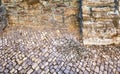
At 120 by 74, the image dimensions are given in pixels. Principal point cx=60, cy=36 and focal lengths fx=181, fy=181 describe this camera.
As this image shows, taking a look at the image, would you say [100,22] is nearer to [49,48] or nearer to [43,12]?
[49,48]

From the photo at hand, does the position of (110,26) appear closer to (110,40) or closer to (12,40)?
(110,40)

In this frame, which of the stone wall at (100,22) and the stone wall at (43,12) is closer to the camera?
the stone wall at (100,22)

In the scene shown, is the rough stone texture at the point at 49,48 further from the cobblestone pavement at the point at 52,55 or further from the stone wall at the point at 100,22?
the stone wall at the point at 100,22

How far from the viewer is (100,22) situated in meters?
4.24

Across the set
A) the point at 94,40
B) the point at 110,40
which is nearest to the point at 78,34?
the point at 94,40

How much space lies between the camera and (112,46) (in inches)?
170

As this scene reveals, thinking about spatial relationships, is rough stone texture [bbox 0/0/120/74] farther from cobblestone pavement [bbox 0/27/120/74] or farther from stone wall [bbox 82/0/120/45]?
stone wall [bbox 82/0/120/45]

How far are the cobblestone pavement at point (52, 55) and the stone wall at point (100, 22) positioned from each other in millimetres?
203

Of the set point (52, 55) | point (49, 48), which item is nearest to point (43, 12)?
point (49, 48)

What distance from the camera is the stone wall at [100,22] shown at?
417 centimetres

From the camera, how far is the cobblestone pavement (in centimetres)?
346

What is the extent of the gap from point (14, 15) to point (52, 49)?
172 cm

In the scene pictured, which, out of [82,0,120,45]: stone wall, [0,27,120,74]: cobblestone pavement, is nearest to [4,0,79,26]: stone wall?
[0,27,120,74]: cobblestone pavement

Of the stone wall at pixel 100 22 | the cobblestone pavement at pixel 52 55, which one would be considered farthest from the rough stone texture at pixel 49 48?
the stone wall at pixel 100 22
